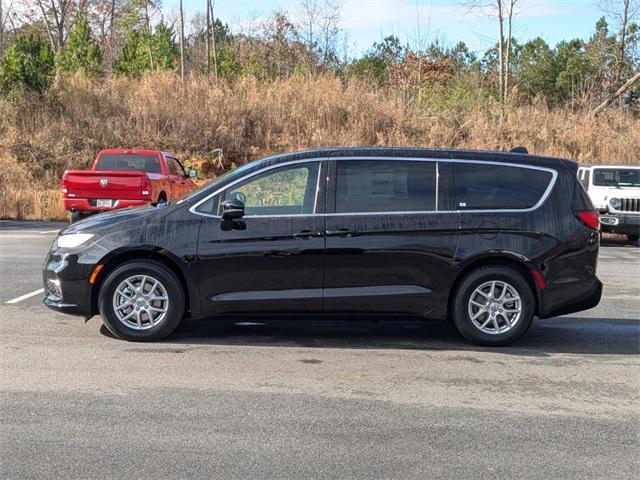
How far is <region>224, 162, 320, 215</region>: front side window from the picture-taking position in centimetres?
744

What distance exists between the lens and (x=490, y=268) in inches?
294

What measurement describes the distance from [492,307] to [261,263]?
2219 mm

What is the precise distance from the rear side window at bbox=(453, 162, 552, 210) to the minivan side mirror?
2.06 m

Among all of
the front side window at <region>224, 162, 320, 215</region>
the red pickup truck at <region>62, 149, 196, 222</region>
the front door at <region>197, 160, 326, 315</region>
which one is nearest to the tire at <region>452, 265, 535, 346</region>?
the front door at <region>197, 160, 326, 315</region>

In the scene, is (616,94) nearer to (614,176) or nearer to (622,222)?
(614,176)

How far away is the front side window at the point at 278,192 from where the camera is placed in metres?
7.44

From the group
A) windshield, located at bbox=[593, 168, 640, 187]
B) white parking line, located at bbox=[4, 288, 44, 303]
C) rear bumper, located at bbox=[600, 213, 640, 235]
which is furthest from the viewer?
windshield, located at bbox=[593, 168, 640, 187]

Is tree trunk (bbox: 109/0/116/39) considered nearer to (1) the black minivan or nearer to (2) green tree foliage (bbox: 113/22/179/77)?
(2) green tree foliage (bbox: 113/22/179/77)

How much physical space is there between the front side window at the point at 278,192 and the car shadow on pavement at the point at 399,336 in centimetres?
105

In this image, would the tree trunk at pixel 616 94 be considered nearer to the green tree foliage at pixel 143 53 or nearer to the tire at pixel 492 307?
the green tree foliage at pixel 143 53

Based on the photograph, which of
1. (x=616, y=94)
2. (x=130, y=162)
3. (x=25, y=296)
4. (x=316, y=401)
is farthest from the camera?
→ (x=616, y=94)

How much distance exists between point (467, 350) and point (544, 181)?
5.93ft

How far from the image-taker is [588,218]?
25.0ft

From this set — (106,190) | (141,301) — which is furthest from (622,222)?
(141,301)
